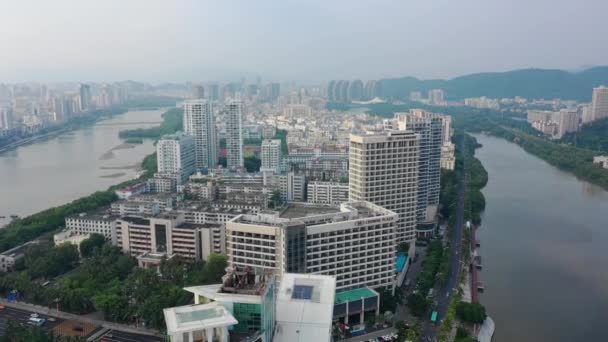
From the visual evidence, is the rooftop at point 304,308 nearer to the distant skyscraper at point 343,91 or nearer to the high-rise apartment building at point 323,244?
the high-rise apartment building at point 323,244

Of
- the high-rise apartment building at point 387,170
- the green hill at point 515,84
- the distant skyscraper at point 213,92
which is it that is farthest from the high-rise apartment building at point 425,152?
the green hill at point 515,84

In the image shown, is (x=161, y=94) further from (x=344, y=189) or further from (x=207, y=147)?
(x=344, y=189)

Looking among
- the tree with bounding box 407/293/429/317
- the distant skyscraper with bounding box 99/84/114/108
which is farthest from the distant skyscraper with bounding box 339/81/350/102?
the tree with bounding box 407/293/429/317

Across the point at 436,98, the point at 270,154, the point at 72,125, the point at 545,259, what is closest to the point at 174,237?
the point at 545,259

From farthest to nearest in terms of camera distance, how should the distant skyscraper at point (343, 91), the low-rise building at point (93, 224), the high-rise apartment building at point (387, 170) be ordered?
the distant skyscraper at point (343, 91), the low-rise building at point (93, 224), the high-rise apartment building at point (387, 170)

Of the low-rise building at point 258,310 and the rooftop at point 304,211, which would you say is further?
the rooftop at point 304,211

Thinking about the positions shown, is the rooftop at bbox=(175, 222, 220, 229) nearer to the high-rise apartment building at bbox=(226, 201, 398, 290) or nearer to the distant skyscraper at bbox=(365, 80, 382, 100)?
the high-rise apartment building at bbox=(226, 201, 398, 290)
